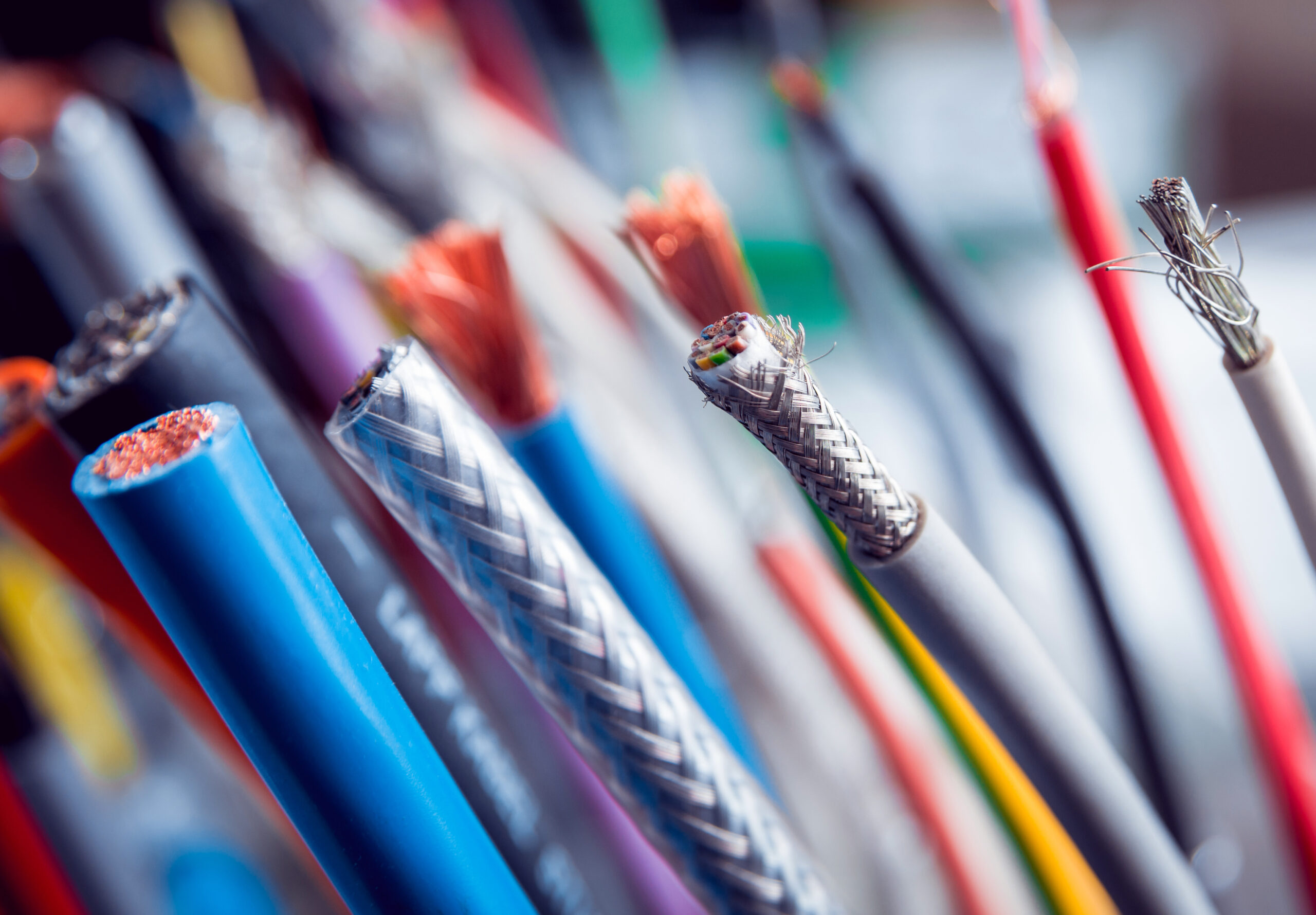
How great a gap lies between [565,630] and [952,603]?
0.08 m

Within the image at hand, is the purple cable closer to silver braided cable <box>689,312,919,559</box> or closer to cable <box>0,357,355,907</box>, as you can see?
cable <box>0,357,355,907</box>

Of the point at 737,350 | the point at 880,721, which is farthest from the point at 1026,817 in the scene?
the point at 737,350

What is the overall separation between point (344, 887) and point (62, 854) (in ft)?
0.68

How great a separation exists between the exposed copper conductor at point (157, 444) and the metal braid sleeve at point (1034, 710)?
0.12 meters

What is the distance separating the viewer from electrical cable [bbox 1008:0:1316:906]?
0.24 m

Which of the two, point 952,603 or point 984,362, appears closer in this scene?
point 952,603

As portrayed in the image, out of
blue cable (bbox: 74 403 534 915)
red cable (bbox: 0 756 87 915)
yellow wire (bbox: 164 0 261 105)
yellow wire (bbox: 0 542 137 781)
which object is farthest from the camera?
yellow wire (bbox: 164 0 261 105)

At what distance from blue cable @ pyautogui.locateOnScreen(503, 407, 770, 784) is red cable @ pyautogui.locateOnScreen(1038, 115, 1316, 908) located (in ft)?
0.48

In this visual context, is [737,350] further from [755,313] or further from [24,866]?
[24,866]

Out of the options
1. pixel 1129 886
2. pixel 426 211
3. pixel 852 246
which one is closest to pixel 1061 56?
pixel 852 246

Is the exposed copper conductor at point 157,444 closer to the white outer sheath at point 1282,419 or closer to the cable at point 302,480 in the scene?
the cable at point 302,480

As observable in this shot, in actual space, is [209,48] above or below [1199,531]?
above

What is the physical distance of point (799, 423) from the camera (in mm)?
147

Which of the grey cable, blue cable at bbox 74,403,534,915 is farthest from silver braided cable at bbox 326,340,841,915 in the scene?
the grey cable
